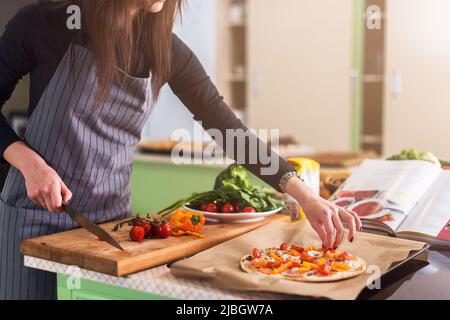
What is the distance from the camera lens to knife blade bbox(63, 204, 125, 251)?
1192 mm

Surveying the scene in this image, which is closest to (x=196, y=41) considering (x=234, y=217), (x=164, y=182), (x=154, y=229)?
(x=164, y=182)

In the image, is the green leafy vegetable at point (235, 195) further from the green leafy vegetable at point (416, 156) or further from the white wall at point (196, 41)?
the white wall at point (196, 41)

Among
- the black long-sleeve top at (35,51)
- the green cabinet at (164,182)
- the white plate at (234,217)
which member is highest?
the black long-sleeve top at (35,51)

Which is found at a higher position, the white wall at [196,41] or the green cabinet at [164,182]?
the white wall at [196,41]

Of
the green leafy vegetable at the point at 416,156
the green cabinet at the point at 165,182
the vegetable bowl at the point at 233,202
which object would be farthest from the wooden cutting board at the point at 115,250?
the green cabinet at the point at 165,182

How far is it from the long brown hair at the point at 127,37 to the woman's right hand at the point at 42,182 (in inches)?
8.9

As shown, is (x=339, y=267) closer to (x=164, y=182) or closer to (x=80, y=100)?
(x=80, y=100)

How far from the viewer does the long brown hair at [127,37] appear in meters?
1.38

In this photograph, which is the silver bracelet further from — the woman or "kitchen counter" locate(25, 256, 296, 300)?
"kitchen counter" locate(25, 256, 296, 300)

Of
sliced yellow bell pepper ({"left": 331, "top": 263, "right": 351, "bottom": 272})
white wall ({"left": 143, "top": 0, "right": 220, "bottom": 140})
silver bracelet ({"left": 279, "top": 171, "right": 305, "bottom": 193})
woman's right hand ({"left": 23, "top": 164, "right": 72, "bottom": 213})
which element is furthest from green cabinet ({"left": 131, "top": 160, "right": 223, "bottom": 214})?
sliced yellow bell pepper ({"left": 331, "top": 263, "right": 351, "bottom": 272})

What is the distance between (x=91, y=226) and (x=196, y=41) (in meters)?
3.68

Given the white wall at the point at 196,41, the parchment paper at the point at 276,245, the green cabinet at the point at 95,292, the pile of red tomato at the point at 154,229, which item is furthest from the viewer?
the white wall at the point at 196,41

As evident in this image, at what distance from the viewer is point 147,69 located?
1.53 metres
